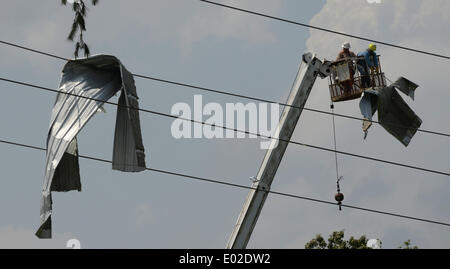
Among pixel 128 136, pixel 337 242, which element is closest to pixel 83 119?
pixel 128 136

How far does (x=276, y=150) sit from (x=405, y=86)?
4111mm

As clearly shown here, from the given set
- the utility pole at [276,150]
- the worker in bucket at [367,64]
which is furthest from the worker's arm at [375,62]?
the utility pole at [276,150]

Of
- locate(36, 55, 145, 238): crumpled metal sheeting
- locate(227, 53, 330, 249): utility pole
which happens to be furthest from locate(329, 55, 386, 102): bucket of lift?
locate(36, 55, 145, 238): crumpled metal sheeting

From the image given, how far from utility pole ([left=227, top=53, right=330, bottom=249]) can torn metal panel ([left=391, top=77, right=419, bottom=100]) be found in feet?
7.00

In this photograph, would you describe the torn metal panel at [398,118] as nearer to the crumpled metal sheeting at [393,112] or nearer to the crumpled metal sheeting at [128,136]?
the crumpled metal sheeting at [393,112]

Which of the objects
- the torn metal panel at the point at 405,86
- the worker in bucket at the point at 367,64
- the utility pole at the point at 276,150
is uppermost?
the worker in bucket at the point at 367,64

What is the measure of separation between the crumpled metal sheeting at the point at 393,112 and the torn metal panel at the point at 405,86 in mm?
171

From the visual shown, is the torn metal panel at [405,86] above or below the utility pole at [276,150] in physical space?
above

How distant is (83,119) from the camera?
65.8 feet

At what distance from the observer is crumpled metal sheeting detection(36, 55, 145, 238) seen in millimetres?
19594

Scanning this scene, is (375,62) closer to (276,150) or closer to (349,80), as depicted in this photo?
(349,80)

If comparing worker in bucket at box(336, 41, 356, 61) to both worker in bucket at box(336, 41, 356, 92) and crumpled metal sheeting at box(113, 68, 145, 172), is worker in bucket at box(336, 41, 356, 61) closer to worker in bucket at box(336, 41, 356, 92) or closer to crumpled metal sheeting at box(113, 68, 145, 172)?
worker in bucket at box(336, 41, 356, 92)

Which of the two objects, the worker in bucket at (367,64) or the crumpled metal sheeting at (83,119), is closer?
the crumpled metal sheeting at (83,119)

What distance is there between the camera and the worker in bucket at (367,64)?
75.2 feet
